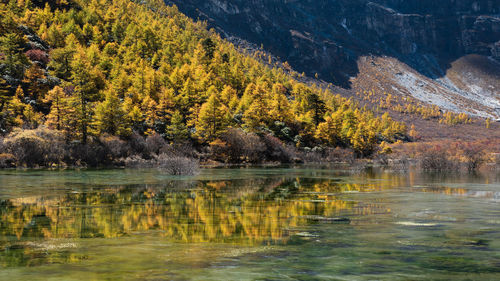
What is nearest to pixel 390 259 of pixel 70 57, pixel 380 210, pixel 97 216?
pixel 380 210

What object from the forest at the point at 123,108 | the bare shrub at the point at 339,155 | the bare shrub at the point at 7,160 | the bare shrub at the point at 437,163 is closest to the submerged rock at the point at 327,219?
the bare shrub at the point at 437,163

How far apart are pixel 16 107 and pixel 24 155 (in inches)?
553

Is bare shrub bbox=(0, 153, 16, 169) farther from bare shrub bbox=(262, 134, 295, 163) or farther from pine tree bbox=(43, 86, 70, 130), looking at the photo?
bare shrub bbox=(262, 134, 295, 163)

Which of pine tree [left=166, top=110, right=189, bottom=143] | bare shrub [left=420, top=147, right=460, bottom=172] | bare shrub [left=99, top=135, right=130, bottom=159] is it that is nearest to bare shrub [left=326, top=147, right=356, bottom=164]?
pine tree [left=166, top=110, right=189, bottom=143]

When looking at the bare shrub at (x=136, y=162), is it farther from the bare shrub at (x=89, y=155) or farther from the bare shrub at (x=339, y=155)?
the bare shrub at (x=339, y=155)

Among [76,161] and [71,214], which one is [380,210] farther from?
[76,161]

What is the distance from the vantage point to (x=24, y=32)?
278 feet

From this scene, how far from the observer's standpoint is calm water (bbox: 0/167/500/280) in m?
7.72

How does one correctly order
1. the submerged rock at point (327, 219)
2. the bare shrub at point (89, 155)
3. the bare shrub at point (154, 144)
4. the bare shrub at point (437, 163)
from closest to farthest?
the submerged rock at point (327, 219), the bare shrub at point (437, 163), the bare shrub at point (89, 155), the bare shrub at point (154, 144)

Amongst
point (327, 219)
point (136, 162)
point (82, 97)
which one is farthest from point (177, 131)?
point (327, 219)

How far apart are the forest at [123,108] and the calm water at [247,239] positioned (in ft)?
130

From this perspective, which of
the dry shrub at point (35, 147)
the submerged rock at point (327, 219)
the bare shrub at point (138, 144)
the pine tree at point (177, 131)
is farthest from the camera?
the pine tree at point (177, 131)

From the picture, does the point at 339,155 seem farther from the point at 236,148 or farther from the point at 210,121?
the point at 210,121

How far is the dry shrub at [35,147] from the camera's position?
48109 millimetres
